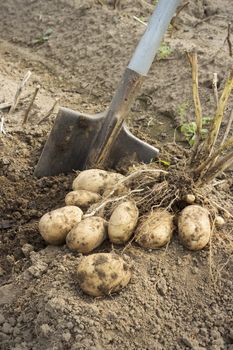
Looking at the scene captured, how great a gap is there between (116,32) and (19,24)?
853 millimetres

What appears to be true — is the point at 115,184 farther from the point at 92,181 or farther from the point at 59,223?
the point at 59,223

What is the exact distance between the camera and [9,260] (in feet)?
8.08

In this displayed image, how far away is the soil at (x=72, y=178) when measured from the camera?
6.95 ft

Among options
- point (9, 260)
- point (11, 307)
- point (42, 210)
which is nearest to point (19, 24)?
point (42, 210)

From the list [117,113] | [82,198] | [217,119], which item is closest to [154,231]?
[82,198]

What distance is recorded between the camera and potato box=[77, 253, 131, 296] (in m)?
2.14

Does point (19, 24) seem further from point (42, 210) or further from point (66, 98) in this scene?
point (42, 210)

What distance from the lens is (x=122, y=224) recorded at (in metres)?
2.33

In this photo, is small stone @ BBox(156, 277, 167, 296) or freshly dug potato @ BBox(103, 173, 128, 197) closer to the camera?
small stone @ BBox(156, 277, 167, 296)

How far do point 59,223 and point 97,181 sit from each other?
12.5 inches

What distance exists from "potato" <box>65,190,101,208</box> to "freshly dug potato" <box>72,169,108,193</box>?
56 millimetres

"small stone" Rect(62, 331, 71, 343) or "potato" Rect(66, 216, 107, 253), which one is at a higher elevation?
"potato" Rect(66, 216, 107, 253)

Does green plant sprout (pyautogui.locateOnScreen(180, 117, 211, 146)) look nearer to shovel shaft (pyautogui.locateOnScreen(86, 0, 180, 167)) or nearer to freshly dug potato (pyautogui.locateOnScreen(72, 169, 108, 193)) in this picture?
shovel shaft (pyautogui.locateOnScreen(86, 0, 180, 167))

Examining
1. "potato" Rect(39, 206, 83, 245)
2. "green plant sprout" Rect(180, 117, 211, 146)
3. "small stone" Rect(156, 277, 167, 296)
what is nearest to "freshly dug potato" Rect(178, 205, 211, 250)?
"small stone" Rect(156, 277, 167, 296)
